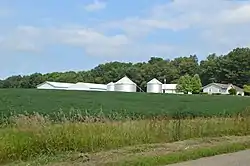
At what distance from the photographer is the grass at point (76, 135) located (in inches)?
452

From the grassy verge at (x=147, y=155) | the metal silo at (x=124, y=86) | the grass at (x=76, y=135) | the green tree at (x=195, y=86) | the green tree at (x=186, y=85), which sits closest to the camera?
the grassy verge at (x=147, y=155)

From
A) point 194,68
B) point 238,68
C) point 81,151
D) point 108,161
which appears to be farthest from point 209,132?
point 194,68

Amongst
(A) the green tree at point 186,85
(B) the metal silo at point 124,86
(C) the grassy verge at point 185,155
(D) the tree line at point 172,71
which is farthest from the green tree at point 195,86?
(C) the grassy verge at point 185,155

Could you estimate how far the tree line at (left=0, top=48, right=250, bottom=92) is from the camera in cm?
12688

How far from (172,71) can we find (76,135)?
426 feet

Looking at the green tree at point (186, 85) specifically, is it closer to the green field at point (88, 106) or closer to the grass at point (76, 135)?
the green field at point (88, 106)

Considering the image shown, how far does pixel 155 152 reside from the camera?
12.1 metres

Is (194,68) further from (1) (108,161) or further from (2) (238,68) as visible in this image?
(1) (108,161)

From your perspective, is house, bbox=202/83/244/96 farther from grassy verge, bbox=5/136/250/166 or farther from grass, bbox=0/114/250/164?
grassy verge, bbox=5/136/250/166

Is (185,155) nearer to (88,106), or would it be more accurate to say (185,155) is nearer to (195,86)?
(88,106)

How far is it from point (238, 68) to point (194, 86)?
20.4 metres

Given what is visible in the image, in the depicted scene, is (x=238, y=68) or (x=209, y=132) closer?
(x=209, y=132)

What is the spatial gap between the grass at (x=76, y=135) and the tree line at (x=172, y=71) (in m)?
99.9

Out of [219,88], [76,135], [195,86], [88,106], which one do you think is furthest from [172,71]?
[76,135]
